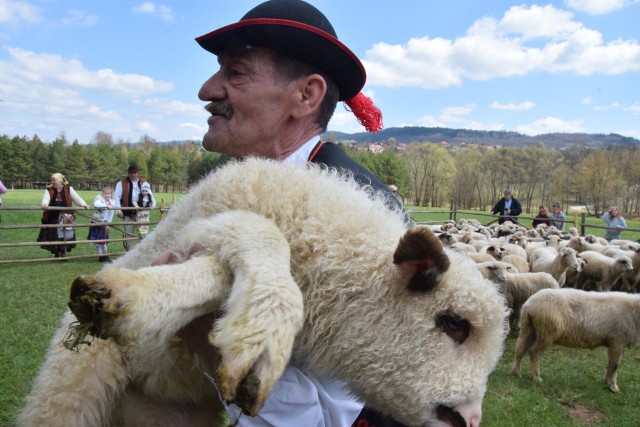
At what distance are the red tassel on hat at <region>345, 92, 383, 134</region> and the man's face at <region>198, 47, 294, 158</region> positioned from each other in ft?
2.33

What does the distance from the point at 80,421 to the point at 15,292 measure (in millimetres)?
10788

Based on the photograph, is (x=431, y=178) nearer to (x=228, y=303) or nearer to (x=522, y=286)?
(x=522, y=286)

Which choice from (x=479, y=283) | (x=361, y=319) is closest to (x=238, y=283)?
(x=361, y=319)

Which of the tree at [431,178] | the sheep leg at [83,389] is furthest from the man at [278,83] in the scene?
the tree at [431,178]

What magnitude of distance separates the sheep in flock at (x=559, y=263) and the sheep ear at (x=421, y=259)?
11.0 meters

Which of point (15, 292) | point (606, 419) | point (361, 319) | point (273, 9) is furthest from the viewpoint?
point (15, 292)

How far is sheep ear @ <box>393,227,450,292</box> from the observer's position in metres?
1.44

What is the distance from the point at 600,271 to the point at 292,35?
12517mm

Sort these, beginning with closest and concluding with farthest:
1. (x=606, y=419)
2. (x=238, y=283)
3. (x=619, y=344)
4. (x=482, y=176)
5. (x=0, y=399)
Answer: (x=238, y=283) < (x=0, y=399) < (x=606, y=419) < (x=619, y=344) < (x=482, y=176)

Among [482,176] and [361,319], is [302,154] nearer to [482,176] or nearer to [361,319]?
[361,319]

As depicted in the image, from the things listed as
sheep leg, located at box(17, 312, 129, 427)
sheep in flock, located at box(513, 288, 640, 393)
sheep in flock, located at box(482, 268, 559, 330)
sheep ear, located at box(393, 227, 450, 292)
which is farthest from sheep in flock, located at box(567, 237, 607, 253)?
sheep leg, located at box(17, 312, 129, 427)

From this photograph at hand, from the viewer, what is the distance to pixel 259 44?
2.28m

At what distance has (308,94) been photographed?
7.81 ft

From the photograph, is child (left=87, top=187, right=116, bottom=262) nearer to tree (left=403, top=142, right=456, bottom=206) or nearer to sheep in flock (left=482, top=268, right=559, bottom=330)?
sheep in flock (left=482, top=268, right=559, bottom=330)
